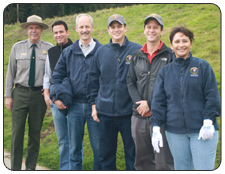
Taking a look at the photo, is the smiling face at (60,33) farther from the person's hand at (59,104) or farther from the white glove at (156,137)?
the white glove at (156,137)

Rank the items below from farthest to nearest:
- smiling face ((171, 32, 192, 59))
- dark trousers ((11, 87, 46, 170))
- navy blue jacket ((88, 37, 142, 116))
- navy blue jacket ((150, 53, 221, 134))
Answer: dark trousers ((11, 87, 46, 170)), navy blue jacket ((88, 37, 142, 116)), smiling face ((171, 32, 192, 59)), navy blue jacket ((150, 53, 221, 134))

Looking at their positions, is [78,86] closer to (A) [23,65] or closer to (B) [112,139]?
(B) [112,139]

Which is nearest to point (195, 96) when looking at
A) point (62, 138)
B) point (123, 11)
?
point (62, 138)

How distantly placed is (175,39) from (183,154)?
1.31m

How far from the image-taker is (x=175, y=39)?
323cm

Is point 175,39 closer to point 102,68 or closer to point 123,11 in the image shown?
point 102,68

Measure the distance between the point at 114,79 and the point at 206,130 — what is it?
1.38 m

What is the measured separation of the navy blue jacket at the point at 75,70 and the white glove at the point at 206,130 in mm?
1722

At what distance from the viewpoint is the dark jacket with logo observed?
11.4ft

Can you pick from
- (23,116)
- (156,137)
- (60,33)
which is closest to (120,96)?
(156,137)

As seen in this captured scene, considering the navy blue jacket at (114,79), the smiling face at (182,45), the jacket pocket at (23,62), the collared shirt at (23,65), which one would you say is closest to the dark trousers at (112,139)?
the navy blue jacket at (114,79)

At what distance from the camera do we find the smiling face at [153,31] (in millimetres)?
3516

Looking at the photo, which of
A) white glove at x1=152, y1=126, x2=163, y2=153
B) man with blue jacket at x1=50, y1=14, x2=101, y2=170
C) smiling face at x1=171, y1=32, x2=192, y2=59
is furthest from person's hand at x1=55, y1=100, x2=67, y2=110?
smiling face at x1=171, y1=32, x2=192, y2=59

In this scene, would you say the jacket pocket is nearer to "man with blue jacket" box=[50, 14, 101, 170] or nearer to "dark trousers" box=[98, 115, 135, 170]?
"man with blue jacket" box=[50, 14, 101, 170]
